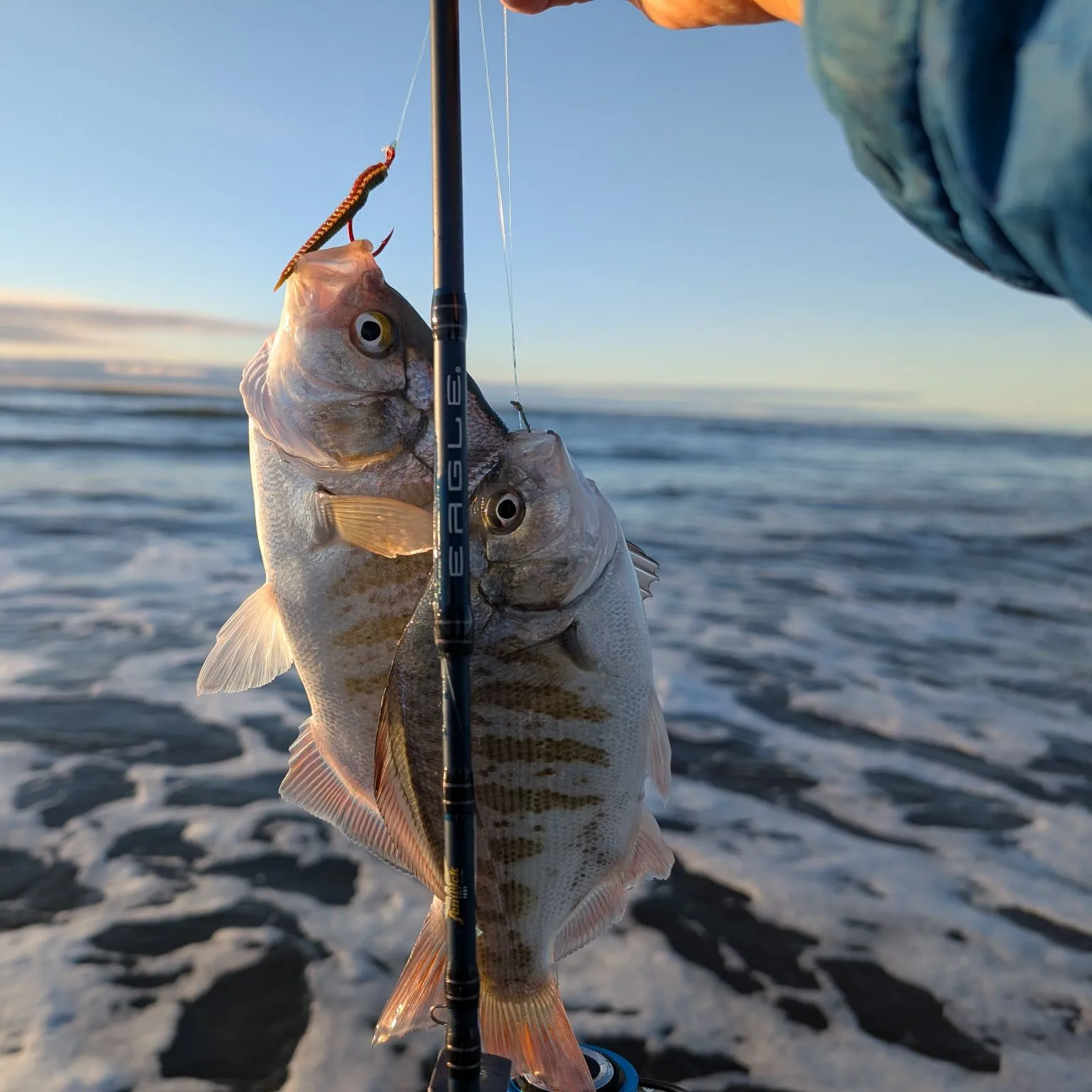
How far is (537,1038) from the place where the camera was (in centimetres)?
186

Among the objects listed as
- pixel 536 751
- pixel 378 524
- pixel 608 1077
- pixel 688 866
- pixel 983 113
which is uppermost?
pixel 983 113

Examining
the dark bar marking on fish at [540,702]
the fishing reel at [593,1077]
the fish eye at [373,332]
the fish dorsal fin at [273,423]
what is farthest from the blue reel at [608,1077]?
the fish eye at [373,332]

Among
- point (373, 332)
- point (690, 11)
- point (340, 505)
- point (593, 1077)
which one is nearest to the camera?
point (340, 505)

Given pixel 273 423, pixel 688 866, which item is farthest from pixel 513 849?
pixel 688 866

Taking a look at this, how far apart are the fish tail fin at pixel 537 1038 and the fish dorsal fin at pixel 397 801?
28 centimetres

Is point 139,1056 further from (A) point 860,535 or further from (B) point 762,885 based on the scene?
(A) point 860,535

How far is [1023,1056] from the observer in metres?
3.50

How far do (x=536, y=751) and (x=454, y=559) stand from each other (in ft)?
1.33

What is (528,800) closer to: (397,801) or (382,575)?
(397,801)

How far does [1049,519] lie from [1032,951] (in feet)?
50.1

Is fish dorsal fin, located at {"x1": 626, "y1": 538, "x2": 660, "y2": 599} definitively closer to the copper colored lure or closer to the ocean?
the copper colored lure

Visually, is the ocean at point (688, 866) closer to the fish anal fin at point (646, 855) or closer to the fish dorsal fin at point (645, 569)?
the fish anal fin at point (646, 855)

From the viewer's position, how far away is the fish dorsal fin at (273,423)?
1.85 metres

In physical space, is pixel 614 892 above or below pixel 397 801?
below
